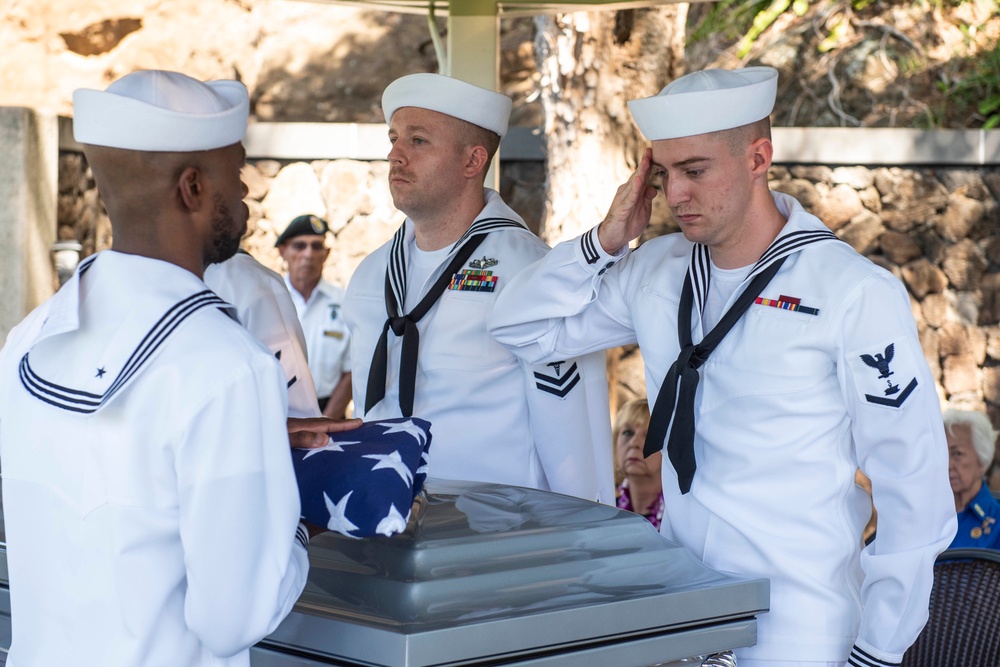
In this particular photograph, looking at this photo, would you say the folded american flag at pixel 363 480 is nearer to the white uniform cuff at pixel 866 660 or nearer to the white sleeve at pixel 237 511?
the white sleeve at pixel 237 511

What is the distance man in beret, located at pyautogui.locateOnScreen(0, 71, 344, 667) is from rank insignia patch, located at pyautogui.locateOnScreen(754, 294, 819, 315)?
1.03 meters

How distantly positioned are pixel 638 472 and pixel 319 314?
7.77ft

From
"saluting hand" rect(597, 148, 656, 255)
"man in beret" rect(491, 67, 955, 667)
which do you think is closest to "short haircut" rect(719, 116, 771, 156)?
"man in beret" rect(491, 67, 955, 667)

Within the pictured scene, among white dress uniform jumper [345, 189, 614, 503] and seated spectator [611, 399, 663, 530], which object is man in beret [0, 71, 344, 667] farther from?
Result: seated spectator [611, 399, 663, 530]

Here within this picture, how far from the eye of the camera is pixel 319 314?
583 cm

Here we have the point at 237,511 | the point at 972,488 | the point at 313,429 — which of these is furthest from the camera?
the point at 972,488

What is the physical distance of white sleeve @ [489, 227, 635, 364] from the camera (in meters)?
2.49

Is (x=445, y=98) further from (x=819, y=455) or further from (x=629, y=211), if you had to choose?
(x=819, y=455)

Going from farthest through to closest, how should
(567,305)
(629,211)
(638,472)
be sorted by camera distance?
(638,472), (567,305), (629,211)

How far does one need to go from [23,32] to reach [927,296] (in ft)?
20.8

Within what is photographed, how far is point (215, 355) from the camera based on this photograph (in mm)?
1429

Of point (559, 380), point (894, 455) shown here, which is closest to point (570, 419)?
point (559, 380)

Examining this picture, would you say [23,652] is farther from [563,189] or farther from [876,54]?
[876,54]

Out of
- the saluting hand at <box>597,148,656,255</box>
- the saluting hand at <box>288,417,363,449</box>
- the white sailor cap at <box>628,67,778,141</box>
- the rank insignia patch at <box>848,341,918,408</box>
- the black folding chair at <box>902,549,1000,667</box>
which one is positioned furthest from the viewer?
the black folding chair at <box>902,549,1000,667</box>
